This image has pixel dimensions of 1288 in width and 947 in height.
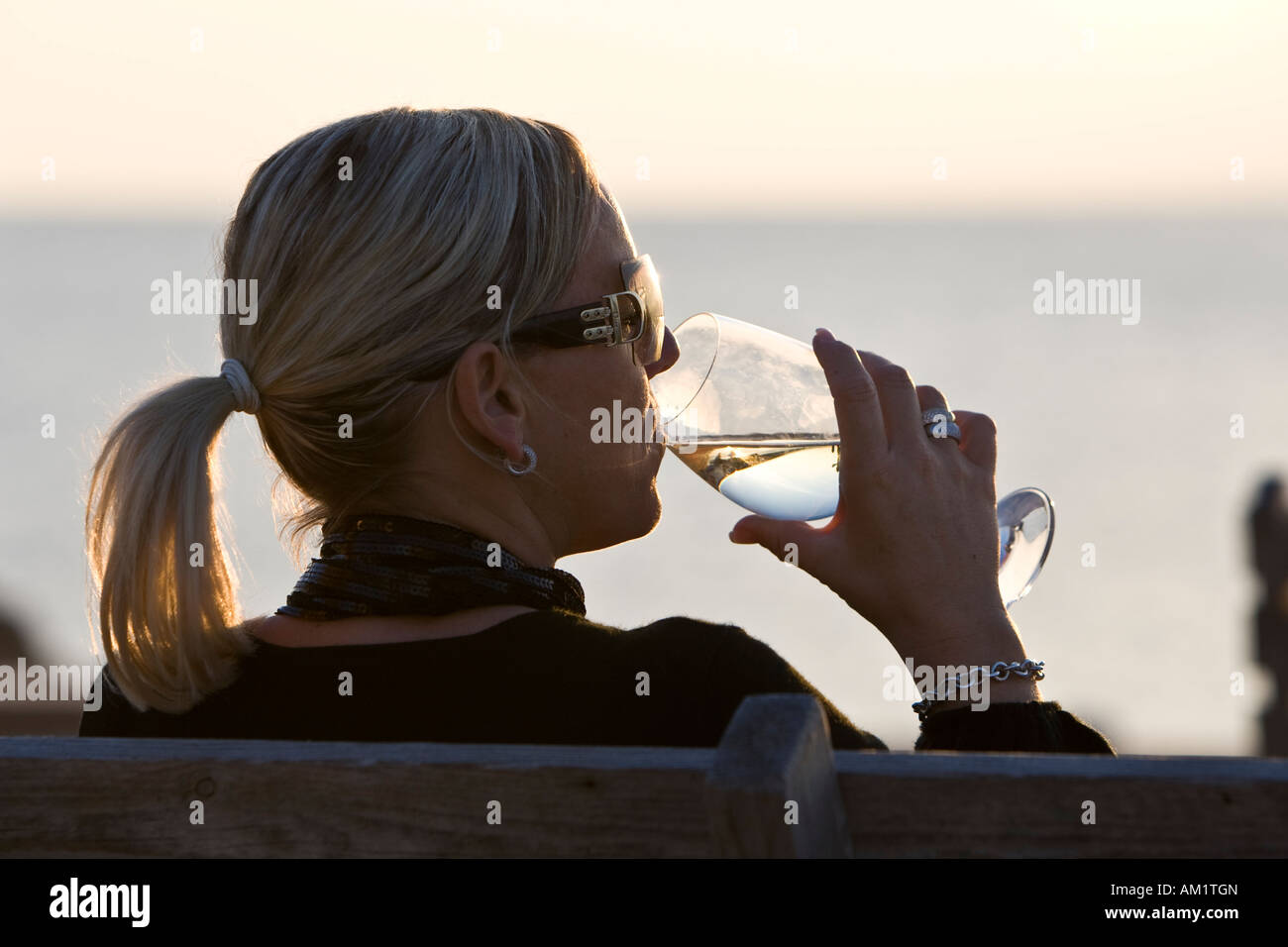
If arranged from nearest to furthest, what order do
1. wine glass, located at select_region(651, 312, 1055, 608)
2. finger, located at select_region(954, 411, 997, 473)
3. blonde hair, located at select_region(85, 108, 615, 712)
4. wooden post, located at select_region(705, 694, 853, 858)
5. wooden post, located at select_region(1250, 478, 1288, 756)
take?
wooden post, located at select_region(705, 694, 853, 858) → blonde hair, located at select_region(85, 108, 615, 712) → finger, located at select_region(954, 411, 997, 473) → wine glass, located at select_region(651, 312, 1055, 608) → wooden post, located at select_region(1250, 478, 1288, 756)

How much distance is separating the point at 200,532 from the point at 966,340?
110 ft

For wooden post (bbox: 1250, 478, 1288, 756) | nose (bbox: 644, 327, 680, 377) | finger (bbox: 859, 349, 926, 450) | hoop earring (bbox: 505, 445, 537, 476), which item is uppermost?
nose (bbox: 644, 327, 680, 377)

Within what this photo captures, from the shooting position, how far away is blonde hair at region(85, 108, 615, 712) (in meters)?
2.43

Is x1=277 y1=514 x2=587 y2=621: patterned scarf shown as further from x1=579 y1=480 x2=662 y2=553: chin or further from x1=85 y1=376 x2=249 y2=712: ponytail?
x1=579 y1=480 x2=662 y2=553: chin

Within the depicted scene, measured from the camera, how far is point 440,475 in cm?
253

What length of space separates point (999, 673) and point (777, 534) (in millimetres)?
457

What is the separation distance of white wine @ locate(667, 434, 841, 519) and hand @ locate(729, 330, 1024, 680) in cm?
36

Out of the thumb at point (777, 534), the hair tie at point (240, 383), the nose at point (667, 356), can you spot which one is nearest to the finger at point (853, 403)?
the thumb at point (777, 534)

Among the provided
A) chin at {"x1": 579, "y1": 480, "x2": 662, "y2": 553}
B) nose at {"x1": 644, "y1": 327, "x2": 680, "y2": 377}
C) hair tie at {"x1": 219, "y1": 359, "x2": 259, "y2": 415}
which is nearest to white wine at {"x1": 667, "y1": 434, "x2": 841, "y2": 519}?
nose at {"x1": 644, "y1": 327, "x2": 680, "y2": 377}

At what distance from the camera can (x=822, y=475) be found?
3.03m

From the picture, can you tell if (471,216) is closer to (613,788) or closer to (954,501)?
(954,501)

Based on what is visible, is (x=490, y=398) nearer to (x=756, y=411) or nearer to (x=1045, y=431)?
(x=756, y=411)

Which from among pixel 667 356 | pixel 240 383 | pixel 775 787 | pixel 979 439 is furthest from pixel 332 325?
pixel 775 787

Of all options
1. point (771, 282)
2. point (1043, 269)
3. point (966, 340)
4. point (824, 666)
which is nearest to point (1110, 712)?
point (824, 666)
